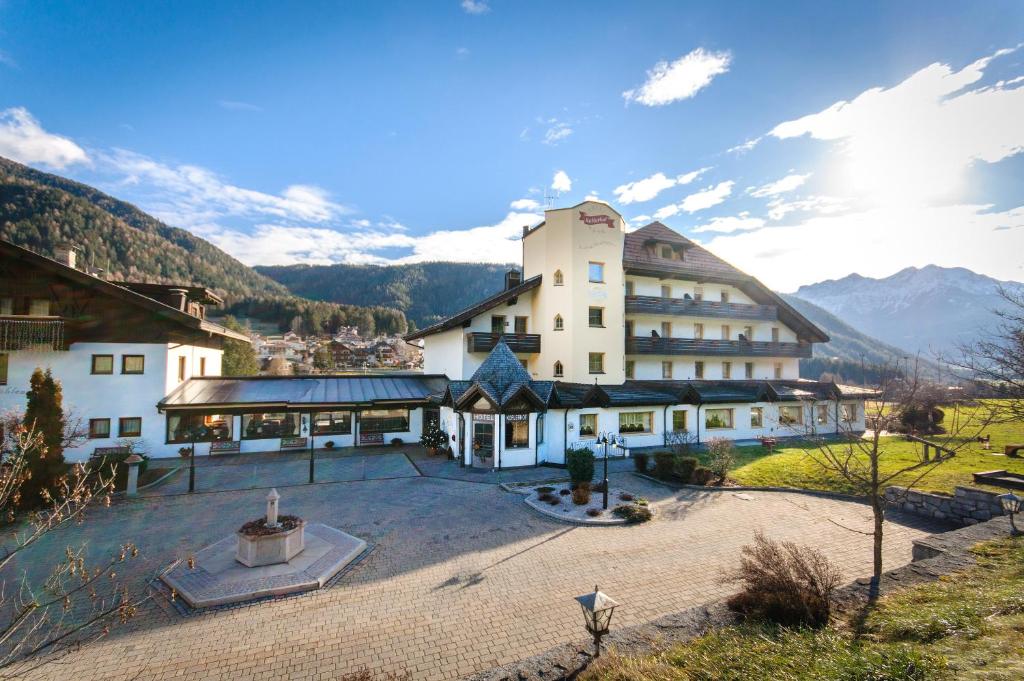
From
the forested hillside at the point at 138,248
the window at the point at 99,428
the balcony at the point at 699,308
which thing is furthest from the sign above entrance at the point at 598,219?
the forested hillside at the point at 138,248

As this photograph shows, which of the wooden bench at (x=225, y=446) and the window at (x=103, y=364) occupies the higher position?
the window at (x=103, y=364)

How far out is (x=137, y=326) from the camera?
22.6m

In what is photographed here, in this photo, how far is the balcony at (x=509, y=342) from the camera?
27.3 metres

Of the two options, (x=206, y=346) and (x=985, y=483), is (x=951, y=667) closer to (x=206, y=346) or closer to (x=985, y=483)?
(x=985, y=483)

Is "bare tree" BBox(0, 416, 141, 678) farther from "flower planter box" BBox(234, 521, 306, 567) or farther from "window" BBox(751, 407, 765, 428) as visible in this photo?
"window" BBox(751, 407, 765, 428)

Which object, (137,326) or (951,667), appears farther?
(137,326)

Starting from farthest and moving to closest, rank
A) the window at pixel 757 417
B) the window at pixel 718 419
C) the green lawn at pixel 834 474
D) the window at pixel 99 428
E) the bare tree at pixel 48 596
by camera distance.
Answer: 1. the window at pixel 757 417
2. the window at pixel 718 419
3. the window at pixel 99 428
4. the green lawn at pixel 834 474
5. the bare tree at pixel 48 596

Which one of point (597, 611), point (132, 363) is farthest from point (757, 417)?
point (132, 363)

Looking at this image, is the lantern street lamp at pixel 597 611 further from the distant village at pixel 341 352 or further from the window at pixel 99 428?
the distant village at pixel 341 352

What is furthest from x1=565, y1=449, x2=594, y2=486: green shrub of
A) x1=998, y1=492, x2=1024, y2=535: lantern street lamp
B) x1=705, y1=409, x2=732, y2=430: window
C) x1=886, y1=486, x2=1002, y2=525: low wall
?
x1=705, y1=409, x2=732, y2=430: window

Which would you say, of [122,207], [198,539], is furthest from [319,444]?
[122,207]

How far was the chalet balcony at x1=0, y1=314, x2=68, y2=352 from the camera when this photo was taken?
19828 millimetres

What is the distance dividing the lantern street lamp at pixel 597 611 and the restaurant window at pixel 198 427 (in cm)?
2463

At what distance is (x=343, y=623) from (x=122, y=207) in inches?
8250
